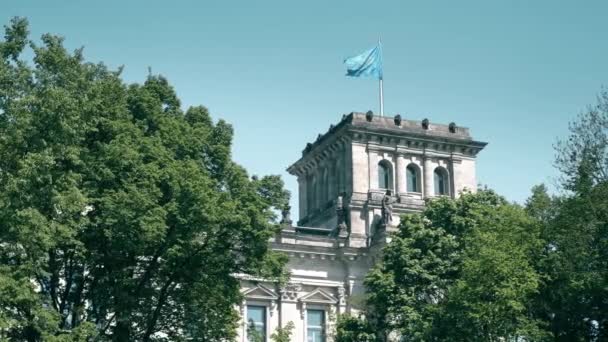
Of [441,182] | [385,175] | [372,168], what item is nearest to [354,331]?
[372,168]

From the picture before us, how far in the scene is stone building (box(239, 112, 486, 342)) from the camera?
194ft

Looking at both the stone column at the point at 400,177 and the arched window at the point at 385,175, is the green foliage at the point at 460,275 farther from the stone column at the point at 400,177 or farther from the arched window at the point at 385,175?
the arched window at the point at 385,175

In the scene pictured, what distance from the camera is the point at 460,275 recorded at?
47.3 metres

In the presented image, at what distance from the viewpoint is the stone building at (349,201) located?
59031mm

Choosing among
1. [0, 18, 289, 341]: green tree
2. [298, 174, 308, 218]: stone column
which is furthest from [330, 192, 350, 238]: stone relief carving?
[0, 18, 289, 341]: green tree

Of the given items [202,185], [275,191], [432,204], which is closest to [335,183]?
[432,204]

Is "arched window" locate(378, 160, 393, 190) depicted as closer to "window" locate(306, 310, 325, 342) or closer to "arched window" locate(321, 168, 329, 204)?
"arched window" locate(321, 168, 329, 204)

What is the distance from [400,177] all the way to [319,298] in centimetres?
1006

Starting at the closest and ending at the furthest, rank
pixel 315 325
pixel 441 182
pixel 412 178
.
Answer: pixel 315 325 → pixel 412 178 → pixel 441 182

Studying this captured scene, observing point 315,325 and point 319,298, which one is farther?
point 319,298

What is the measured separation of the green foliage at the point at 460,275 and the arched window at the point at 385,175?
14376 mm

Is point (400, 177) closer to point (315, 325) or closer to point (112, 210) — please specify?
point (315, 325)

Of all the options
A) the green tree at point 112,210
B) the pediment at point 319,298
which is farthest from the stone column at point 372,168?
the green tree at point 112,210

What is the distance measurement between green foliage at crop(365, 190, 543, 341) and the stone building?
6230 millimetres
